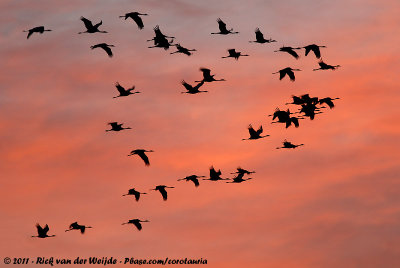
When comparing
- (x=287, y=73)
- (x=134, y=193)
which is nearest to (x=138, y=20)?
(x=287, y=73)

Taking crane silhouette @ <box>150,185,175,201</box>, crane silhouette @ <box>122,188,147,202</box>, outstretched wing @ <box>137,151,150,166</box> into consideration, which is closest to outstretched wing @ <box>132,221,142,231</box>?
crane silhouette @ <box>150,185,175,201</box>


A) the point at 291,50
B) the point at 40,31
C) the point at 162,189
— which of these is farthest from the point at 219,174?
the point at 40,31

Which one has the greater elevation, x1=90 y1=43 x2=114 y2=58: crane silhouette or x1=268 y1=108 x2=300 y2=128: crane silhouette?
x1=90 y1=43 x2=114 y2=58: crane silhouette

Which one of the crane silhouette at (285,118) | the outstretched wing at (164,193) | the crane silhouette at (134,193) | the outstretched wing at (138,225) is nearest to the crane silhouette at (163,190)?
the outstretched wing at (164,193)

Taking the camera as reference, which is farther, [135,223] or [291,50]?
[135,223]

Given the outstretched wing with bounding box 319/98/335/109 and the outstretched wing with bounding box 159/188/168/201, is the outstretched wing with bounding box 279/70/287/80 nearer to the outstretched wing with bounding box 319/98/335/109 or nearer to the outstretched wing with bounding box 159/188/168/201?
the outstretched wing with bounding box 319/98/335/109

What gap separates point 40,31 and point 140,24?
8593mm

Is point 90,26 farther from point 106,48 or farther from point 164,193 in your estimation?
point 164,193

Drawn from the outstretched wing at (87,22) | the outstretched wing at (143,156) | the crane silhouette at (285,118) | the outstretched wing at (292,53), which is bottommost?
the outstretched wing at (143,156)

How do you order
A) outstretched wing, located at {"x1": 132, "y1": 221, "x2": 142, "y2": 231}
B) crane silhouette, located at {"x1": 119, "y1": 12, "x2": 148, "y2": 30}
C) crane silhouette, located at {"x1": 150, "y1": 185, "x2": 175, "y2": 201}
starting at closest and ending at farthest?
crane silhouette, located at {"x1": 119, "y1": 12, "x2": 148, "y2": 30}, crane silhouette, located at {"x1": 150, "y1": 185, "x2": 175, "y2": 201}, outstretched wing, located at {"x1": 132, "y1": 221, "x2": 142, "y2": 231}

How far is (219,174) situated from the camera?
99500 millimetres

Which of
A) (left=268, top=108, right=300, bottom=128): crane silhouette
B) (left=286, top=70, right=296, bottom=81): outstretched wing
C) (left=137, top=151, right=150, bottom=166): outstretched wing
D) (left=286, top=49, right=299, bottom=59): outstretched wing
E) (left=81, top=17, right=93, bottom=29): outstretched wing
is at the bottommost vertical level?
(left=137, top=151, right=150, bottom=166): outstretched wing

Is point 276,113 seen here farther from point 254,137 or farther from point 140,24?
point 140,24

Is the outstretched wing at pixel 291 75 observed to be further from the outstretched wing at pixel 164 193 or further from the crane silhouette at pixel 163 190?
the outstretched wing at pixel 164 193
